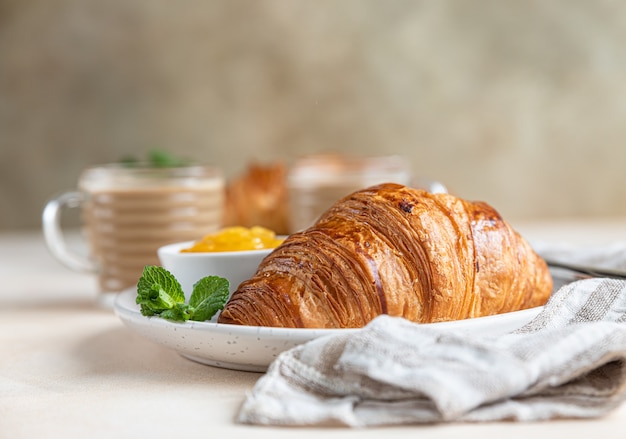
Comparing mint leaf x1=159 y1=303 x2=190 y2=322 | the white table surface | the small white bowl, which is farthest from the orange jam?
mint leaf x1=159 y1=303 x2=190 y2=322

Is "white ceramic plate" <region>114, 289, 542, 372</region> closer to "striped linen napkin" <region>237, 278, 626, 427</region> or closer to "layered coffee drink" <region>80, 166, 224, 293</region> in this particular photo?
"striped linen napkin" <region>237, 278, 626, 427</region>

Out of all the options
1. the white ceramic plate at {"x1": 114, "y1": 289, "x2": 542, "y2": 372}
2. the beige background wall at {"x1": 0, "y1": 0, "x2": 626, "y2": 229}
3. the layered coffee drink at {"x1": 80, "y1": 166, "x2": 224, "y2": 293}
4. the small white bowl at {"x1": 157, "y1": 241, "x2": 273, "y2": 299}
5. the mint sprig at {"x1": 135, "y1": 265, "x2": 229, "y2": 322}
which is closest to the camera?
the white ceramic plate at {"x1": 114, "y1": 289, "x2": 542, "y2": 372}

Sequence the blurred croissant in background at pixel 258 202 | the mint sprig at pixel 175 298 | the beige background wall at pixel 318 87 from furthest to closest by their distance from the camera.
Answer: the beige background wall at pixel 318 87, the blurred croissant in background at pixel 258 202, the mint sprig at pixel 175 298

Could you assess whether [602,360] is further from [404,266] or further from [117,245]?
[117,245]

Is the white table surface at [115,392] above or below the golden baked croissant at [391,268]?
below

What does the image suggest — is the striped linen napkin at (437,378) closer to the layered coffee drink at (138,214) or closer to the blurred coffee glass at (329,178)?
the layered coffee drink at (138,214)

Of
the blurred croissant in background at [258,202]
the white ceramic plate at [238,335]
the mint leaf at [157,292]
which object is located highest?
the mint leaf at [157,292]

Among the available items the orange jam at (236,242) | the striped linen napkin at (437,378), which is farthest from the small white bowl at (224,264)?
the striped linen napkin at (437,378)
